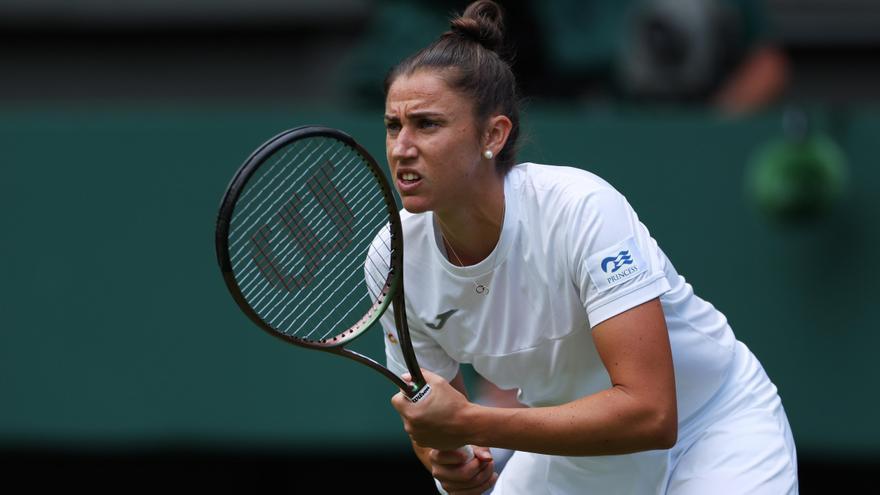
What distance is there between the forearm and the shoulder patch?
8.5 inches

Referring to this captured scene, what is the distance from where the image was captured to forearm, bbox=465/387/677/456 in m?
2.80

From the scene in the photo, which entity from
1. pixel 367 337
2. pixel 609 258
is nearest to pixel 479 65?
pixel 609 258

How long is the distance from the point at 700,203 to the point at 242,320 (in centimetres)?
183

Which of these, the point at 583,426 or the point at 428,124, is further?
the point at 428,124

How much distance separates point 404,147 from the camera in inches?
114

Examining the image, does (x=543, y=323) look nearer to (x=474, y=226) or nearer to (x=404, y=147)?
(x=474, y=226)

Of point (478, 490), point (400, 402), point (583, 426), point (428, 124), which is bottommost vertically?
point (478, 490)

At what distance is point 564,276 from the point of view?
3.01 meters

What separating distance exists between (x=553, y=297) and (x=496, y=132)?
1.22ft

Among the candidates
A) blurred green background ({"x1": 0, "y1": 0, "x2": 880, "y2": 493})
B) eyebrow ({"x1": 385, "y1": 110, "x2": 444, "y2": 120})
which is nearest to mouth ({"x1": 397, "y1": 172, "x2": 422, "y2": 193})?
eyebrow ({"x1": 385, "y1": 110, "x2": 444, "y2": 120})

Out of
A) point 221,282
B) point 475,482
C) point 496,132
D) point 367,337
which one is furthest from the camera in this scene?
point 221,282

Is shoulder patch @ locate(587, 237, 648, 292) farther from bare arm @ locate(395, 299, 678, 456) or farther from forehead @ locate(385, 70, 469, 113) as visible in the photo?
forehead @ locate(385, 70, 469, 113)

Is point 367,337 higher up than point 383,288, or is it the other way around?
→ point 383,288

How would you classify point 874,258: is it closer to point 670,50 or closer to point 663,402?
point 670,50
